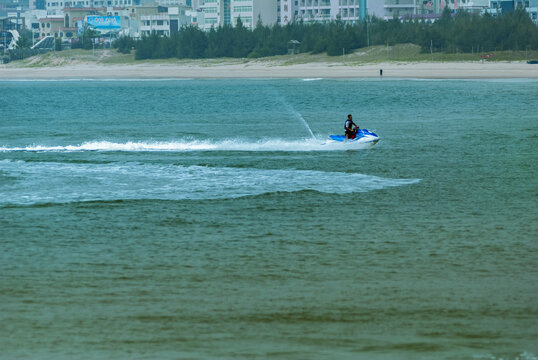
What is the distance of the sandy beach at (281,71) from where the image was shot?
12331 centimetres

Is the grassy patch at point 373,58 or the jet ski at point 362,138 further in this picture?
the grassy patch at point 373,58

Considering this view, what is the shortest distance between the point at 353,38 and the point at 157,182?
133 m

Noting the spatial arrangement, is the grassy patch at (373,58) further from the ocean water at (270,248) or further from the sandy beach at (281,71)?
the ocean water at (270,248)

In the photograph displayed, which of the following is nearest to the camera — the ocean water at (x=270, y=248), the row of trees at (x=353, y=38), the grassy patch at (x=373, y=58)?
the ocean water at (x=270, y=248)

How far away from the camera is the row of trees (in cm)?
14638

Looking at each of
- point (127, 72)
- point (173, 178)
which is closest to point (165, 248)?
point (173, 178)

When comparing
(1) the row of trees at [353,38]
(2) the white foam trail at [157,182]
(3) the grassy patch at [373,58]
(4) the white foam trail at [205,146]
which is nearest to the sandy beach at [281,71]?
(3) the grassy patch at [373,58]

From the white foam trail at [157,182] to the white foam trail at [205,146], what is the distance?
6.76 meters

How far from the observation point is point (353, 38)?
162500 millimetres

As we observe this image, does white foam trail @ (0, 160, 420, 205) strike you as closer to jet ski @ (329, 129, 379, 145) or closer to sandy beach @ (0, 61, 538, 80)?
jet ski @ (329, 129, 379, 145)

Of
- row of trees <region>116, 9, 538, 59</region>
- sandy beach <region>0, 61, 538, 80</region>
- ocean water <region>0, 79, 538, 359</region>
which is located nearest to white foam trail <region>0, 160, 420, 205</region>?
ocean water <region>0, 79, 538, 359</region>

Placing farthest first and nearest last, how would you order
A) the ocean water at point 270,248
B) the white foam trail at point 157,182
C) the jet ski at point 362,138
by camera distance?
the jet ski at point 362,138, the white foam trail at point 157,182, the ocean water at point 270,248

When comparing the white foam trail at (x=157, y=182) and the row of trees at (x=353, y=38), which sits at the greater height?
the row of trees at (x=353, y=38)

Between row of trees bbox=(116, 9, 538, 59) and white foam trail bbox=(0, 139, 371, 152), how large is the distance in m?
103
